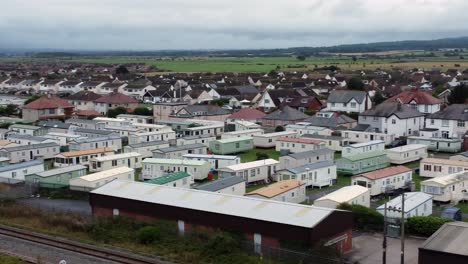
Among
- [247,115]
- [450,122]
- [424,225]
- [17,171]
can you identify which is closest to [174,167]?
[17,171]

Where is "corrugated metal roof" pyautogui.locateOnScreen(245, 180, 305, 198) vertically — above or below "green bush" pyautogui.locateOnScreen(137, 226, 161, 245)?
above

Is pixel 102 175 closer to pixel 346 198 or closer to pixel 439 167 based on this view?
pixel 346 198

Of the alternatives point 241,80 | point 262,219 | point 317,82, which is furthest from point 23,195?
point 241,80

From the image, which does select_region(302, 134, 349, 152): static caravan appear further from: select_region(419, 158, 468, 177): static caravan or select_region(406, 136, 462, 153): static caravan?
select_region(419, 158, 468, 177): static caravan

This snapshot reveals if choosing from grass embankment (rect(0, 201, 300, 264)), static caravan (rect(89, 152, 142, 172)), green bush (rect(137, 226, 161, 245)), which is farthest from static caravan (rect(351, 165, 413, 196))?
static caravan (rect(89, 152, 142, 172))

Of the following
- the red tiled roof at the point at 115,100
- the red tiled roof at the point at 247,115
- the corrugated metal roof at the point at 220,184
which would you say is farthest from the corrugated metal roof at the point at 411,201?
the red tiled roof at the point at 115,100

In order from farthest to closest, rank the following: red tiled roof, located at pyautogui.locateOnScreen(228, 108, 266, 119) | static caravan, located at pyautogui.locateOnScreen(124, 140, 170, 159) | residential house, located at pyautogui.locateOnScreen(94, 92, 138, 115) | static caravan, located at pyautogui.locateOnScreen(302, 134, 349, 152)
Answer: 1. residential house, located at pyautogui.locateOnScreen(94, 92, 138, 115)
2. red tiled roof, located at pyautogui.locateOnScreen(228, 108, 266, 119)
3. static caravan, located at pyautogui.locateOnScreen(302, 134, 349, 152)
4. static caravan, located at pyautogui.locateOnScreen(124, 140, 170, 159)

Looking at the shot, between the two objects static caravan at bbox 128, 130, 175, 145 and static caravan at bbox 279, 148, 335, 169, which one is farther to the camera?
static caravan at bbox 128, 130, 175, 145
